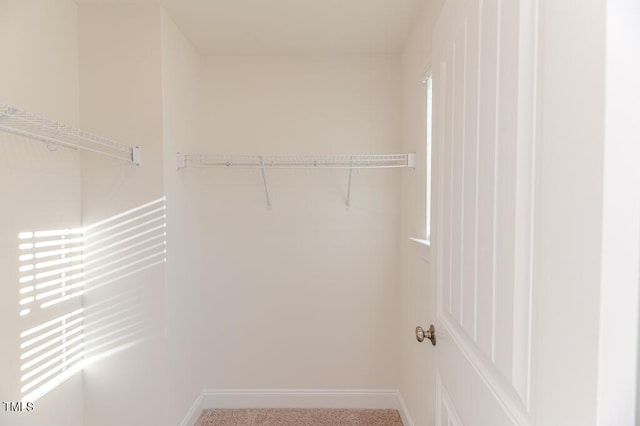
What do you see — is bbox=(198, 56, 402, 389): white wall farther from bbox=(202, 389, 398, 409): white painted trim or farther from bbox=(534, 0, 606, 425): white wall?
bbox=(534, 0, 606, 425): white wall

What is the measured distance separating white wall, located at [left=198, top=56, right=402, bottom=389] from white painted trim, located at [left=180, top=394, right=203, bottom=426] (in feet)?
0.46

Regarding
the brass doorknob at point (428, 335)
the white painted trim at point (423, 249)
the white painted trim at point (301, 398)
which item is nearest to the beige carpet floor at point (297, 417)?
the white painted trim at point (301, 398)

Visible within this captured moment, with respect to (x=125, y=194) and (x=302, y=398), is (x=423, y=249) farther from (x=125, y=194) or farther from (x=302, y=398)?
(x=125, y=194)

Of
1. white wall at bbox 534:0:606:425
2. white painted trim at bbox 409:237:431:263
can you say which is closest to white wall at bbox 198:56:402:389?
white painted trim at bbox 409:237:431:263

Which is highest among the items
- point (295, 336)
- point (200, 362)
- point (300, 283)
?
point (300, 283)

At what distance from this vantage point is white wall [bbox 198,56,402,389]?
96.4 inches

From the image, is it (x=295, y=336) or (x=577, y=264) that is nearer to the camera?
A: (x=577, y=264)

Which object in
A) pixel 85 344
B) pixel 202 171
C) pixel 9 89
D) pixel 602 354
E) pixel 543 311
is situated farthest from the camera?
pixel 202 171

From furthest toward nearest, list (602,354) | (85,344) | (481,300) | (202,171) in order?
(202,171) → (85,344) → (481,300) → (602,354)

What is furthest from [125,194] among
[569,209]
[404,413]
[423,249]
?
[404,413]

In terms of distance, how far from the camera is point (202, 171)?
8.03 ft

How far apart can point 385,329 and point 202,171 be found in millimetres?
1671

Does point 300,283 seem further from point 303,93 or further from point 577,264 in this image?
point 577,264

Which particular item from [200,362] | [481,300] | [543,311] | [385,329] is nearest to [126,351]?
[200,362]
